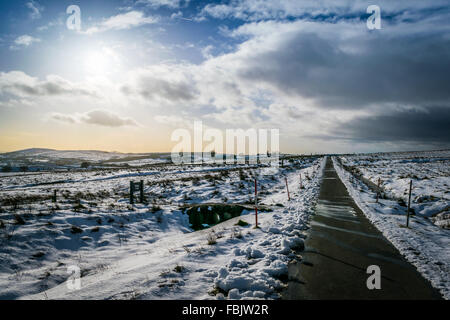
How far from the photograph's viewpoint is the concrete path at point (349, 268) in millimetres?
3753

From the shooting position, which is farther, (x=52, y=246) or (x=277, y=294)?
(x=52, y=246)

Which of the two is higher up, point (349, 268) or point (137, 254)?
point (349, 268)

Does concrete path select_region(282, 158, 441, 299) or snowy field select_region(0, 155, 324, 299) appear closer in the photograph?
concrete path select_region(282, 158, 441, 299)

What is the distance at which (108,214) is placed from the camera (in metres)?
9.86

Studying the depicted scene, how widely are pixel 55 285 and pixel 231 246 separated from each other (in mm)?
4624

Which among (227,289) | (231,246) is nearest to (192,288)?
(227,289)

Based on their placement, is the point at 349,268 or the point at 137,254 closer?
the point at 349,268

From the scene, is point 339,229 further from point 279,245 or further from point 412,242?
point 279,245

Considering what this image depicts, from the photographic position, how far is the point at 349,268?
4.69m

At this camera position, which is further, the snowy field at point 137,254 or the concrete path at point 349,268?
the snowy field at point 137,254

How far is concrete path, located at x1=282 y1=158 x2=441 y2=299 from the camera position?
12.3 feet
